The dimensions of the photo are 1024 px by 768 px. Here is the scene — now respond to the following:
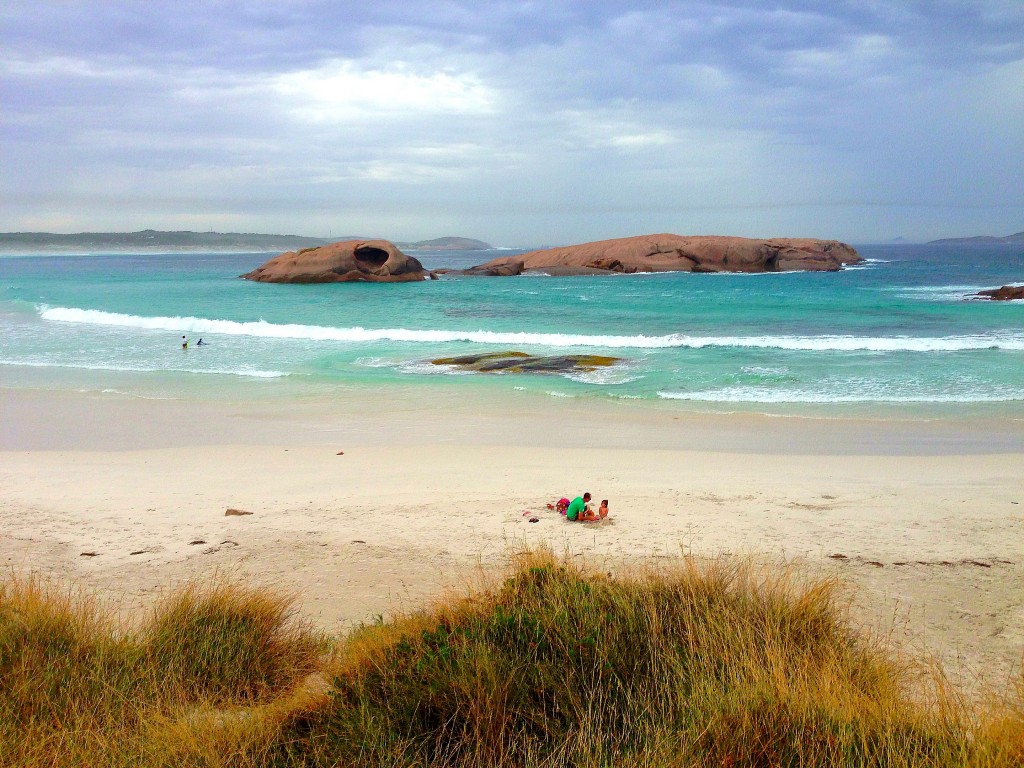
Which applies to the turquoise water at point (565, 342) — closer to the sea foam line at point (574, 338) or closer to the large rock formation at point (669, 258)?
the sea foam line at point (574, 338)

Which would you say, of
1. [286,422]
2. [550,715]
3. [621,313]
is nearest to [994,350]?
[621,313]

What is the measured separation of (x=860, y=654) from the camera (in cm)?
387

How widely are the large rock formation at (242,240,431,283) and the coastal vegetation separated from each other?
49.5 meters

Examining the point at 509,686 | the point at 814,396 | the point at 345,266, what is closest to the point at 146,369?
the point at 814,396

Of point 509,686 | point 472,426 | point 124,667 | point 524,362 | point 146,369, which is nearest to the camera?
point 509,686

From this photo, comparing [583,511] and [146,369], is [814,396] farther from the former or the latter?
[146,369]

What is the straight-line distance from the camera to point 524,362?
19047 mm

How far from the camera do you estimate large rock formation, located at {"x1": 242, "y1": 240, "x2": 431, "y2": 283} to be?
52250mm

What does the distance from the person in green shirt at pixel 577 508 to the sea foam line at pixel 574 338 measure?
16.0 metres

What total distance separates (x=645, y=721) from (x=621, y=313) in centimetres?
3053

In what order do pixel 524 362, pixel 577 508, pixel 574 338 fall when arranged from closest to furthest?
pixel 577 508 < pixel 524 362 < pixel 574 338

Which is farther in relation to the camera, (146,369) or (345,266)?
(345,266)

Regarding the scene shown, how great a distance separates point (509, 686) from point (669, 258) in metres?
67.2

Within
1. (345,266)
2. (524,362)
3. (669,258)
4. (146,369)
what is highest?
(669,258)
